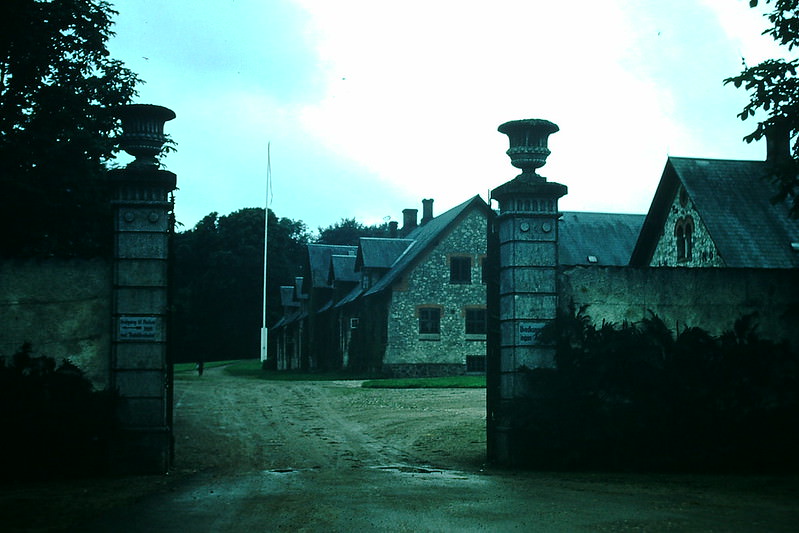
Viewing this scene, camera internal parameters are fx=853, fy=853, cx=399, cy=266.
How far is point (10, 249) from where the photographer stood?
60.6ft

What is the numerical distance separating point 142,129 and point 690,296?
23.2ft

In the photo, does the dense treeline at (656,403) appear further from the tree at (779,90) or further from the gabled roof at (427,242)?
the gabled roof at (427,242)

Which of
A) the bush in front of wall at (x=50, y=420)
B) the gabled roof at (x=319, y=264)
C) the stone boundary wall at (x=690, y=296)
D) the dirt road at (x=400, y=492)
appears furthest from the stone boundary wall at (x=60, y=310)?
the gabled roof at (x=319, y=264)

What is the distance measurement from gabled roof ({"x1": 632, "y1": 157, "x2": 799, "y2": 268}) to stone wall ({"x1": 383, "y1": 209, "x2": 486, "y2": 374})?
937 cm

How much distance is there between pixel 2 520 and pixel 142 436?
9.46ft

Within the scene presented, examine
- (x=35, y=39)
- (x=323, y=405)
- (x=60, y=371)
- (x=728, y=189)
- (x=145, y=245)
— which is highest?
(x=35, y=39)

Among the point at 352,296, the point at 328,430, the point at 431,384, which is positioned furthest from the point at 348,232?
the point at 328,430

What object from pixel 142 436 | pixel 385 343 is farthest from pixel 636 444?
pixel 385 343

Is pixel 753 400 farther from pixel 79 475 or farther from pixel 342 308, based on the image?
pixel 342 308

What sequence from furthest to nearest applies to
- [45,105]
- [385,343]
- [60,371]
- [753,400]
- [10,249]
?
[385,343] < [45,105] < [10,249] < [753,400] < [60,371]

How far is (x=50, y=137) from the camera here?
19.4 metres

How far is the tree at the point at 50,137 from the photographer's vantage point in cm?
1842

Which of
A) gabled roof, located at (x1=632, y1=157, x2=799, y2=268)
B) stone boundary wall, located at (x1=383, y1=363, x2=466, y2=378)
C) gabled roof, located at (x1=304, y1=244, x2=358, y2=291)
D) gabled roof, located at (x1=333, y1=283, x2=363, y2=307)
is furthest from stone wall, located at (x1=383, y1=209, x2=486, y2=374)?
gabled roof, located at (x1=304, y1=244, x2=358, y2=291)

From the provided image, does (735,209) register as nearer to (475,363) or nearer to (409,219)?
(475,363)
